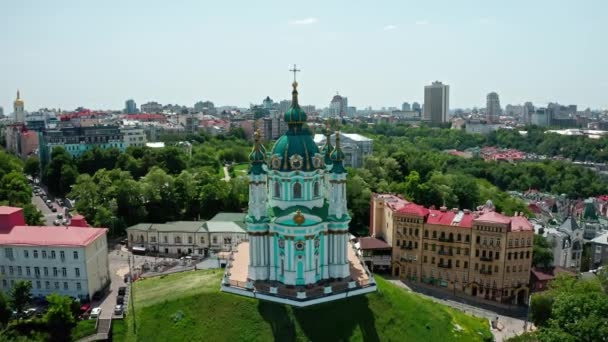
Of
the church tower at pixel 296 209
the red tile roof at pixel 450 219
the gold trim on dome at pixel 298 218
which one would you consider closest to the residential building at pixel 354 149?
the red tile roof at pixel 450 219

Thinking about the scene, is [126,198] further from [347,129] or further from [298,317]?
[347,129]

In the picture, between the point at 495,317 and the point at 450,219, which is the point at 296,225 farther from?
the point at 495,317

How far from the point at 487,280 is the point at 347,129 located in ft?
404

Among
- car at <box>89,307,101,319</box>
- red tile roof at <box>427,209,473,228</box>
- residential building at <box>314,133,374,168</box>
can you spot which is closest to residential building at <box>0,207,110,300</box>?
car at <box>89,307,101,319</box>

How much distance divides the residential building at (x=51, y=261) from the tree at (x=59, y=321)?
6269 mm

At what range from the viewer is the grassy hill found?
32.6 m

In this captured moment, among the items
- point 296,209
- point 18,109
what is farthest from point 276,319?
point 18,109

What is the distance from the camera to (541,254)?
162 feet

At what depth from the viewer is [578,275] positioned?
4606 centimetres

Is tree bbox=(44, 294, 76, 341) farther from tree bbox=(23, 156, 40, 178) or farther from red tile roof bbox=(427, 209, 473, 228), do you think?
tree bbox=(23, 156, 40, 178)

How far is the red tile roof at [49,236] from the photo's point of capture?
40.0 meters

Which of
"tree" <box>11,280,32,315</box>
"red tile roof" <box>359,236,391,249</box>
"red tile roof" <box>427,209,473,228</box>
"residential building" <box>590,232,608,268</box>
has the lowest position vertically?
"residential building" <box>590,232,608,268</box>

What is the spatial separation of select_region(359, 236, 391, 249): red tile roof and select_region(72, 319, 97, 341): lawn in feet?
87.2

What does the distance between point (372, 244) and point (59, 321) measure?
30.0 meters
